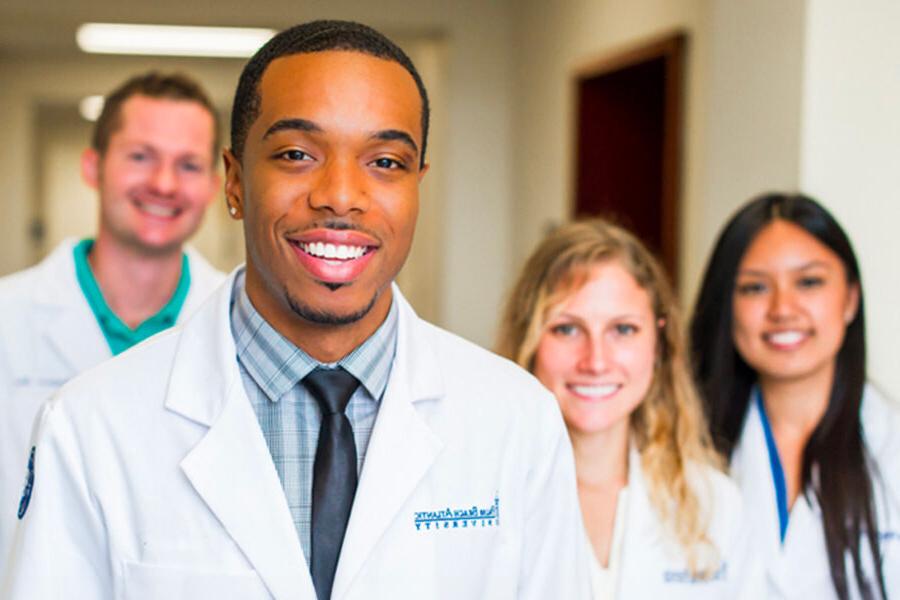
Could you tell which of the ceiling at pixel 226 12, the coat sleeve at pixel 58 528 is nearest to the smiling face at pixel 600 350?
the coat sleeve at pixel 58 528

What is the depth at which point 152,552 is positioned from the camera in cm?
120

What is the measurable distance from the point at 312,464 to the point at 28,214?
7667 millimetres

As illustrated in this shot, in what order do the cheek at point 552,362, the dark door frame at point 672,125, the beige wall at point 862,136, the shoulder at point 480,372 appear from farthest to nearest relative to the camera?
the dark door frame at point 672,125 < the beige wall at point 862,136 < the cheek at point 552,362 < the shoulder at point 480,372

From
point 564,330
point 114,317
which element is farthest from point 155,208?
point 564,330

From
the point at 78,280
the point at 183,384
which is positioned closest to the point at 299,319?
the point at 183,384

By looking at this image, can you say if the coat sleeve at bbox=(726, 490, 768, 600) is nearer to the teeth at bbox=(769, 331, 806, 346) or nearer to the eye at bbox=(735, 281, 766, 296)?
the teeth at bbox=(769, 331, 806, 346)

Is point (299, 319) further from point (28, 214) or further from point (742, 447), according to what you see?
point (28, 214)

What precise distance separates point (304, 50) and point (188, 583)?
0.61m

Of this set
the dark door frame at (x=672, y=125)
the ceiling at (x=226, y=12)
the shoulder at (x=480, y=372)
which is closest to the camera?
the shoulder at (x=480, y=372)

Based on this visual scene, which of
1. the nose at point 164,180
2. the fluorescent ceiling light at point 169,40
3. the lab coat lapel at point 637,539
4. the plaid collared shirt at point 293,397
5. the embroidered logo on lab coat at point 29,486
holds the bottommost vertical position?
the lab coat lapel at point 637,539

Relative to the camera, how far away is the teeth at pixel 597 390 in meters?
1.96

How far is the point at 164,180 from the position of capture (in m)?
2.25

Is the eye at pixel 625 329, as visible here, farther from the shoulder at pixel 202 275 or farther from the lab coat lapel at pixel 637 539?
the shoulder at pixel 202 275

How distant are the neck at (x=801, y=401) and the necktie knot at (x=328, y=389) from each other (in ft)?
4.42
